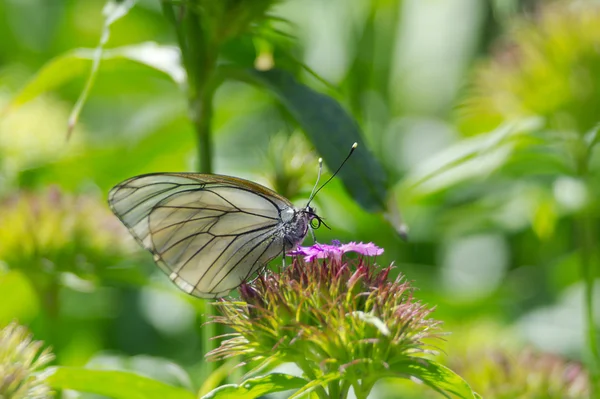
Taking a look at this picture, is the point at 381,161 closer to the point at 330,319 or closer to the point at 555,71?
the point at 555,71

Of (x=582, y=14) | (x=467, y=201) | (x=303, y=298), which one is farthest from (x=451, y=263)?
(x=303, y=298)

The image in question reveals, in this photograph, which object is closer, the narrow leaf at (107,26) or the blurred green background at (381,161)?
the narrow leaf at (107,26)

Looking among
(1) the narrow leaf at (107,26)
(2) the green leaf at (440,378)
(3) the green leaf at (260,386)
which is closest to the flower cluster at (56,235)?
(1) the narrow leaf at (107,26)

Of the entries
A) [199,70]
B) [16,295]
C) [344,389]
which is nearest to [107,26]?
[199,70]

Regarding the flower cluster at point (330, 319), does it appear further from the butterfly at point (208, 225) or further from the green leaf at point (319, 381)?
the butterfly at point (208, 225)

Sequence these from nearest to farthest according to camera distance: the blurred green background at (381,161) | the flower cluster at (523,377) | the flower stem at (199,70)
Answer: the flower stem at (199,70) < the flower cluster at (523,377) < the blurred green background at (381,161)

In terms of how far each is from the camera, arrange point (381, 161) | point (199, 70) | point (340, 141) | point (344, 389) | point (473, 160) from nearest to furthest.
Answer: point (344, 389), point (340, 141), point (199, 70), point (473, 160), point (381, 161)

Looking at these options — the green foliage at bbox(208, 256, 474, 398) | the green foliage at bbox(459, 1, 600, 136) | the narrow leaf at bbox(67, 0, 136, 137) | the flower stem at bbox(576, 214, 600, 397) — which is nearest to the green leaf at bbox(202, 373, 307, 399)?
the green foliage at bbox(208, 256, 474, 398)

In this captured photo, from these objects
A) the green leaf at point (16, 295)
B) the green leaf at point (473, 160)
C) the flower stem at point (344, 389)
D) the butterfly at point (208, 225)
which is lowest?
the flower stem at point (344, 389)
